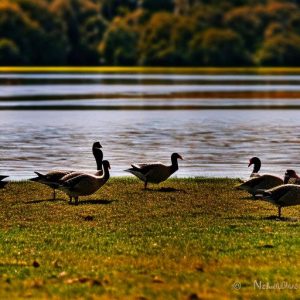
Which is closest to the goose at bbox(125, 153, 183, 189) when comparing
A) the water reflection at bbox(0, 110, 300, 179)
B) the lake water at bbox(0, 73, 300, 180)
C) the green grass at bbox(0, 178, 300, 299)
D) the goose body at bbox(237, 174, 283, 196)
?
the green grass at bbox(0, 178, 300, 299)

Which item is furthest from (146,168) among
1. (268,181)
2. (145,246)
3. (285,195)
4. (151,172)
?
(145,246)

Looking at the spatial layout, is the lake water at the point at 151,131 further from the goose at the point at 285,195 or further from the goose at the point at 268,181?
the goose at the point at 285,195

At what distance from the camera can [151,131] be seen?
55594 millimetres

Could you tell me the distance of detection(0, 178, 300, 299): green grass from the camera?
1370 cm

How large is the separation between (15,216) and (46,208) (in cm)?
129

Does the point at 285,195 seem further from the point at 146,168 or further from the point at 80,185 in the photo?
the point at 146,168

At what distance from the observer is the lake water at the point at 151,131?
36.5 m

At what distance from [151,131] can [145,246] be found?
38.6 metres

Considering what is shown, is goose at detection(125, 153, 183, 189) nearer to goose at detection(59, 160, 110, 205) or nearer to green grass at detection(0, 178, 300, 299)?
green grass at detection(0, 178, 300, 299)

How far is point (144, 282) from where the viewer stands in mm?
14039

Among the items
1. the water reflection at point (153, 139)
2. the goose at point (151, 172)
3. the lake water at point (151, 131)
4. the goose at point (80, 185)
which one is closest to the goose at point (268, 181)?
the goose at point (151, 172)

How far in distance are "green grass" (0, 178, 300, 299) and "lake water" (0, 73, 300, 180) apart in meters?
8.04

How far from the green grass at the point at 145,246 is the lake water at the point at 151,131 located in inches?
317

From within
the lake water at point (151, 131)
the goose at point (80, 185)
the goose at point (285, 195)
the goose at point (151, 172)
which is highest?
the goose at point (285, 195)
